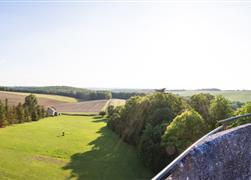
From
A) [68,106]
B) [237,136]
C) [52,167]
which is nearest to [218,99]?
[52,167]

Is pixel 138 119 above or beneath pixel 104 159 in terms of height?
above

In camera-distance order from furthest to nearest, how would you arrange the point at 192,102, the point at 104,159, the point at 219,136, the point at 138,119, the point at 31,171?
the point at 192,102
the point at 138,119
the point at 104,159
the point at 31,171
the point at 219,136

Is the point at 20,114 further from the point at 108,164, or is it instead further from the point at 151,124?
the point at 151,124

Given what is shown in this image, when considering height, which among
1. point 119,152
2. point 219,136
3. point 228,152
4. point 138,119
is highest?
point 219,136

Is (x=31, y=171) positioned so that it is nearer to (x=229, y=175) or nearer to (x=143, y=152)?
(x=143, y=152)

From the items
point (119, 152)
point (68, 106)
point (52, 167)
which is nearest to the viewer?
point (52, 167)

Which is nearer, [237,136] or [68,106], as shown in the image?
[237,136]
